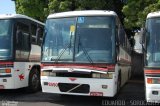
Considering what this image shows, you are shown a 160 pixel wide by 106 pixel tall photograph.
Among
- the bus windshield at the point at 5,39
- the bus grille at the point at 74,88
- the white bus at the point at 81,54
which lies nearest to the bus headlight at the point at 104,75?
the white bus at the point at 81,54

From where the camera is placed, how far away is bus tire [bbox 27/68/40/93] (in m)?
14.1

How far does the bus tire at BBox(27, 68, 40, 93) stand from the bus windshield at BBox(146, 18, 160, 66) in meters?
5.37

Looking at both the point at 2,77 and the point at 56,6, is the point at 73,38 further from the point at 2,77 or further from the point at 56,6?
the point at 56,6

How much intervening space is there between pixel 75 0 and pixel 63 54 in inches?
446

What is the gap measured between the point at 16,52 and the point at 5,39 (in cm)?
60

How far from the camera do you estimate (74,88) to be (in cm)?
1091

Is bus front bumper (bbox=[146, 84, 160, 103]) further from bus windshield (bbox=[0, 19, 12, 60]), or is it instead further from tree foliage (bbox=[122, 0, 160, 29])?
tree foliage (bbox=[122, 0, 160, 29])

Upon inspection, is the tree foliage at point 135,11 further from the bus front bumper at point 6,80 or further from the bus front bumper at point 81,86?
the bus front bumper at point 81,86

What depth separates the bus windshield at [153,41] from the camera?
34.0 feet

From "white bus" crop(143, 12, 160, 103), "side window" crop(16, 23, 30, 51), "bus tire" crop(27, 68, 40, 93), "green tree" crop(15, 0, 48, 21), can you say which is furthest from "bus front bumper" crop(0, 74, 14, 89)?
"green tree" crop(15, 0, 48, 21)

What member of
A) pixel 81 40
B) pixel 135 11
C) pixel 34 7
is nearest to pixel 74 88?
pixel 81 40

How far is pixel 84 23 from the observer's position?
1141 centimetres

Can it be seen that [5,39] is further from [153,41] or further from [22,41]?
[153,41]

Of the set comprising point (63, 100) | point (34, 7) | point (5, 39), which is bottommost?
point (63, 100)
